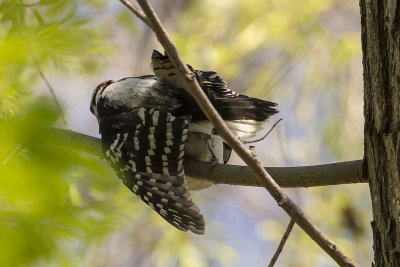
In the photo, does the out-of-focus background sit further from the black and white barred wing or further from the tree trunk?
the tree trunk

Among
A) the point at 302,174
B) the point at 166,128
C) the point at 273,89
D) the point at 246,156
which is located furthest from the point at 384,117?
the point at 273,89

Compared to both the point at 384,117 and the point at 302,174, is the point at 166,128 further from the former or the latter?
the point at 384,117

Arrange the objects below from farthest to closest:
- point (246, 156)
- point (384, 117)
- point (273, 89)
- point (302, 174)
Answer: point (273, 89) < point (302, 174) < point (246, 156) < point (384, 117)

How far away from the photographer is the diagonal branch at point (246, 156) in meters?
1.89

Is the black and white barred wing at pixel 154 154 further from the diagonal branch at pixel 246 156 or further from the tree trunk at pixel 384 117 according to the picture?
the tree trunk at pixel 384 117

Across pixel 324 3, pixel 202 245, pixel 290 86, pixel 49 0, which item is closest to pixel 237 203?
pixel 202 245

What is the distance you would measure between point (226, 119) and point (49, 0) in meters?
2.11

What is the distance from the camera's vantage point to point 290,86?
7.06 metres

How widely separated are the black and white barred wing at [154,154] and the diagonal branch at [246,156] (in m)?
1.30

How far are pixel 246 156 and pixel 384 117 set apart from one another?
0.45m

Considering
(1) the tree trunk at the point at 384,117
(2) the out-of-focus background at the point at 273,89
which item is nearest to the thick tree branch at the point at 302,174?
(1) the tree trunk at the point at 384,117

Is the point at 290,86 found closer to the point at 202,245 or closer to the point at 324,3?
the point at 324,3

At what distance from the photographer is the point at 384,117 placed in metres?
1.86

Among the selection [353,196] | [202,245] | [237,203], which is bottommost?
[202,245]
